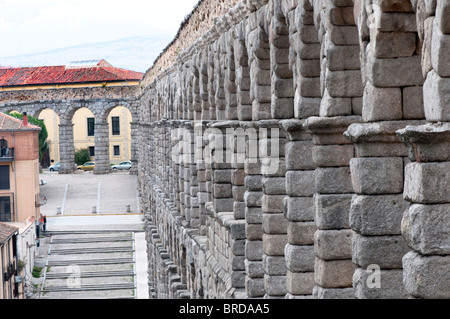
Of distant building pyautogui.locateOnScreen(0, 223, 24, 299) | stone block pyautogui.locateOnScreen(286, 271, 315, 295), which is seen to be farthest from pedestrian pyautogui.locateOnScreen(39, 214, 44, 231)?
stone block pyautogui.locateOnScreen(286, 271, 315, 295)

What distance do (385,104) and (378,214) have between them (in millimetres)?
915

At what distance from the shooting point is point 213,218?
17828 mm

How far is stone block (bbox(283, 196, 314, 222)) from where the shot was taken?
1081cm

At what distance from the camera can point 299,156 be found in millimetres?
10812

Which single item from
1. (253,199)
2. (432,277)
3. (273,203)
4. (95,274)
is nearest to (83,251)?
(95,274)

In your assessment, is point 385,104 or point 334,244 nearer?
point 385,104

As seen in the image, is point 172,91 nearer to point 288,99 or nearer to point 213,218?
point 213,218

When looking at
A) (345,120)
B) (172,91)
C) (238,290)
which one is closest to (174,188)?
(172,91)

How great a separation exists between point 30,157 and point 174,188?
20.5 metres

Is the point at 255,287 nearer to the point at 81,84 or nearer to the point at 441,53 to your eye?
the point at 441,53

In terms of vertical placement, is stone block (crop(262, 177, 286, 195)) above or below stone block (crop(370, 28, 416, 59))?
below

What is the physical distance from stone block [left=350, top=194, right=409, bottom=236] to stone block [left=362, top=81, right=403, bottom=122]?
665 millimetres

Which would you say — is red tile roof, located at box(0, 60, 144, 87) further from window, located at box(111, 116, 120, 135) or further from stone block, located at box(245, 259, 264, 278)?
stone block, located at box(245, 259, 264, 278)

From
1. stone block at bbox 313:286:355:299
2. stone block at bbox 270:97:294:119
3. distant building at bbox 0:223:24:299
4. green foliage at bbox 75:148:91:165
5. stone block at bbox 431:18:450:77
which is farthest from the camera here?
green foliage at bbox 75:148:91:165
